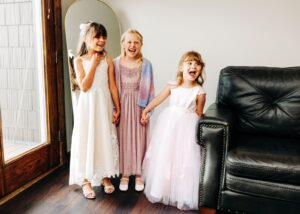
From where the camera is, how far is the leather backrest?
2137 mm

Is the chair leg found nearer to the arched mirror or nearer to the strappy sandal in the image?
the strappy sandal

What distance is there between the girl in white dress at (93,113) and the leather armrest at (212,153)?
643mm

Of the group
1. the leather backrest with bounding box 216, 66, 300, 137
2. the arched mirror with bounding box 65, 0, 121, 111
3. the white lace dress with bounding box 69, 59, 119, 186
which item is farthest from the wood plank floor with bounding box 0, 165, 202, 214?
the leather backrest with bounding box 216, 66, 300, 137

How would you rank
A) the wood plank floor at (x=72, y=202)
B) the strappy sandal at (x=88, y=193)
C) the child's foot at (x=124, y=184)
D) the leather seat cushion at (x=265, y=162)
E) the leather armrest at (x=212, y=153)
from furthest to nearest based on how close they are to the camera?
the child's foot at (x=124, y=184)
the strappy sandal at (x=88, y=193)
the wood plank floor at (x=72, y=202)
the leather armrest at (x=212, y=153)
the leather seat cushion at (x=265, y=162)

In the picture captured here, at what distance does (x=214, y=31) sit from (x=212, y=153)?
1300 millimetres

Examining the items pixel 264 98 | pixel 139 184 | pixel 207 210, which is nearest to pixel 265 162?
pixel 207 210

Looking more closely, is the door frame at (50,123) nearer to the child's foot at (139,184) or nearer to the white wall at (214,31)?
the white wall at (214,31)

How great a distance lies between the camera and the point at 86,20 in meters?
2.61

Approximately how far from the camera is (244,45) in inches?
102

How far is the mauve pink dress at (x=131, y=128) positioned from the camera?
2102 millimetres

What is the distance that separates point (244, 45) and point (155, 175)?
1426mm
